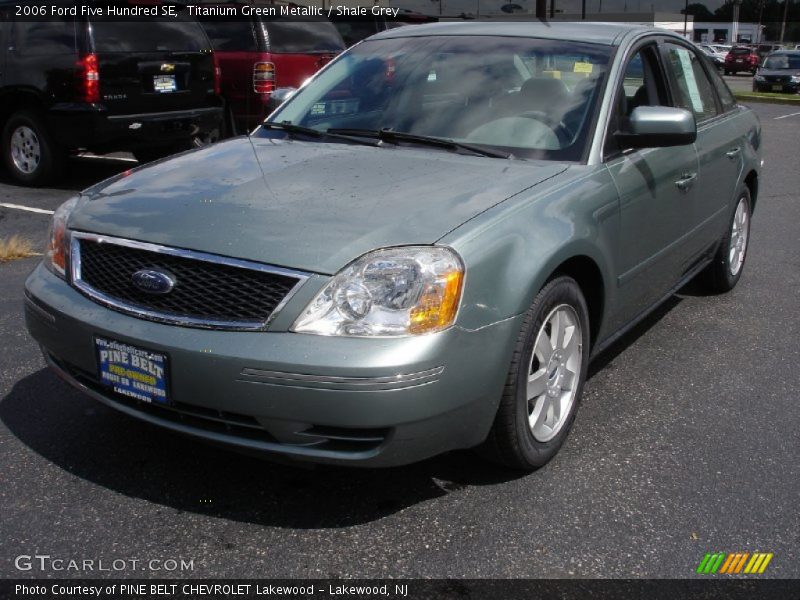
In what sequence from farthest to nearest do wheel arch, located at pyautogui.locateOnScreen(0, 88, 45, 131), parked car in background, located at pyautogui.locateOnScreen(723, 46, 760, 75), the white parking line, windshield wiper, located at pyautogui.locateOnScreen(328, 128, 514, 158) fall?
parked car in background, located at pyautogui.locateOnScreen(723, 46, 760, 75)
wheel arch, located at pyautogui.locateOnScreen(0, 88, 45, 131)
the white parking line
windshield wiper, located at pyautogui.locateOnScreen(328, 128, 514, 158)

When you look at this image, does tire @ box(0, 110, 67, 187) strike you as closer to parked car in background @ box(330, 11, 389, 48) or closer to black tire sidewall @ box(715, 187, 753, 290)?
parked car in background @ box(330, 11, 389, 48)

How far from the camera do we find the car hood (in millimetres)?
2842

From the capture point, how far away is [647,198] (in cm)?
394

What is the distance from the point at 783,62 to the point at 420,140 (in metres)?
33.9

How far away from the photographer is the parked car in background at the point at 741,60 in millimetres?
50500

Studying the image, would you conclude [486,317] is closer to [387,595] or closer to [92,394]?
[387,595]

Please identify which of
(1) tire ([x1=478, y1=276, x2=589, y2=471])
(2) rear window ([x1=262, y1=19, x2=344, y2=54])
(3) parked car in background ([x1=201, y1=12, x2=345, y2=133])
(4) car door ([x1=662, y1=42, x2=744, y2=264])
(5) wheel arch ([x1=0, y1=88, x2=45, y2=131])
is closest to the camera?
(1) tire ([x1=478, y1=276, x2=589, y2=471])

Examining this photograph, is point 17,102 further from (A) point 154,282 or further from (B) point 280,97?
(A) point 154,282

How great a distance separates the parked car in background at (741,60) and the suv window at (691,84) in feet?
164

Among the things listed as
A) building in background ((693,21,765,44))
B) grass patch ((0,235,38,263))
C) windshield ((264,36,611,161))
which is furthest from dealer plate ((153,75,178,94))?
building in background ((693,21,765,44))

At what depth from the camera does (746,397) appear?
13.4ft

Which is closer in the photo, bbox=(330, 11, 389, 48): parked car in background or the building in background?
bbox=(330, 11, 389, 48): parked car in background

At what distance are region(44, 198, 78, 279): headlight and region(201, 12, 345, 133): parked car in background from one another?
701 cm

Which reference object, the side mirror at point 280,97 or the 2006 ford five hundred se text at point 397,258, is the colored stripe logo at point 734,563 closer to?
the 2006 ford five hundred se text at point 397,258
